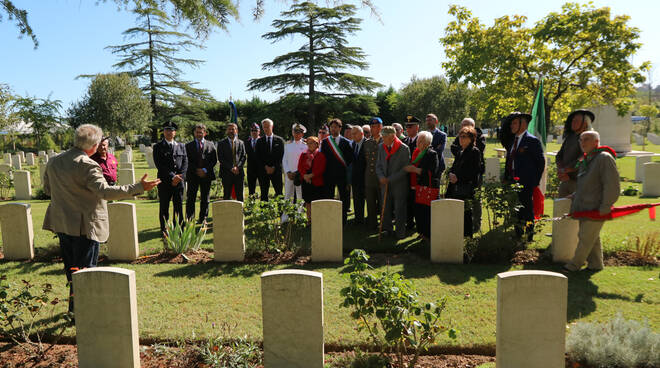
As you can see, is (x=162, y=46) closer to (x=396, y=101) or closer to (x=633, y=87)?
(x=396, y=101)

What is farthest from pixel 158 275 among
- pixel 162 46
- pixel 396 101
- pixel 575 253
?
pixel 396 101

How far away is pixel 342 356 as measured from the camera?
394 centimetres

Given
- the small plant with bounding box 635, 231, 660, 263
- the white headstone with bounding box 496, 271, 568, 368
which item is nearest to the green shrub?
the white headstone with bounding box 496, 271, 568, 368

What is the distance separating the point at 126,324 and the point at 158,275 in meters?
2.95

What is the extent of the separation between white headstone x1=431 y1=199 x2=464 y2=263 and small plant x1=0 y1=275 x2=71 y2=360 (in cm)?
486

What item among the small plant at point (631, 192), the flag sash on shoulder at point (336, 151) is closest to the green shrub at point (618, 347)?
the flag sash on shoulder at point (336, 151)

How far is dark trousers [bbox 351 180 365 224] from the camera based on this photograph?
8969 mm

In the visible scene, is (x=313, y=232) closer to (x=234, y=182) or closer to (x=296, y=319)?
(x=296, y=319)

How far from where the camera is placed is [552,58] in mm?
16422

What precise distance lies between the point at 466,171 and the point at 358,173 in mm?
2410

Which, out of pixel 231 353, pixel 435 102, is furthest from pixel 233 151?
pixel 435 102

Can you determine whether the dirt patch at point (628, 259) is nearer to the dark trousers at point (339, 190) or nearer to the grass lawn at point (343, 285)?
the grass lawn at point (343, 285)

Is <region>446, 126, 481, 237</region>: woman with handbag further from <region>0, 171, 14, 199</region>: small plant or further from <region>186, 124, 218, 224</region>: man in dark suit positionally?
<region>0, 171, 14, 199</region>: small plant

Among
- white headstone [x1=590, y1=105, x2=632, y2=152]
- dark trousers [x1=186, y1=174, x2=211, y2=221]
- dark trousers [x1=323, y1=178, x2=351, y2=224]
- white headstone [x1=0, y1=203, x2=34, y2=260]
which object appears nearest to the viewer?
white headstone [x1=0, y1=203, x2=34, y2=260]
